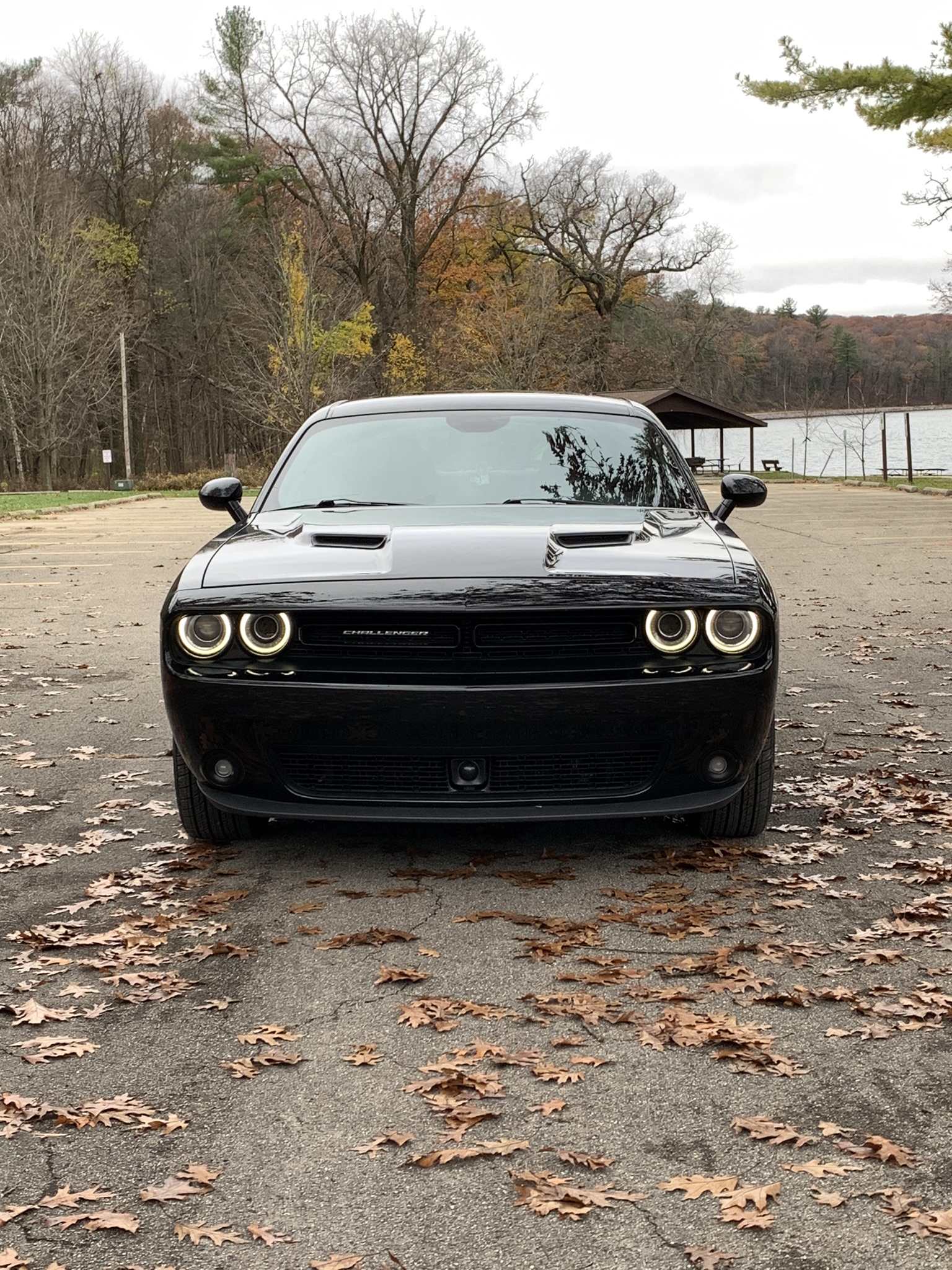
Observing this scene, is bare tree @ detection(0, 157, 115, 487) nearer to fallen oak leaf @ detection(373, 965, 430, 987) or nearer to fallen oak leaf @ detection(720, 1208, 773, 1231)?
fallen oak leaf @ detection(373, 965, 430, 987)

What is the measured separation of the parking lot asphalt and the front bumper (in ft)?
0.96

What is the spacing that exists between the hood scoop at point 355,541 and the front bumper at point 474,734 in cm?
60

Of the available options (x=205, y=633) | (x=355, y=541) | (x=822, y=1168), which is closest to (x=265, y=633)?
(x=205, y=633)

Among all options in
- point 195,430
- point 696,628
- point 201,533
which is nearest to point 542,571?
point 696,628

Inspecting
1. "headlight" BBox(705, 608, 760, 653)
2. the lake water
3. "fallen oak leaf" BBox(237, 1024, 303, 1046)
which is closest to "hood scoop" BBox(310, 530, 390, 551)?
"headlight" BBox(705, 608, 760, 653)

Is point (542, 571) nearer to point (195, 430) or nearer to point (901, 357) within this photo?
point (195, 430)

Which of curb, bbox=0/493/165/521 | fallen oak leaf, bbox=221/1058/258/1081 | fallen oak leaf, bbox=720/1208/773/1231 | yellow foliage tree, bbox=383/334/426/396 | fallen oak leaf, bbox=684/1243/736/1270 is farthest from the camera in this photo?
yellow foliage tree, bbox=383/334/426/396

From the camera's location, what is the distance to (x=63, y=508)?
36156 millimetres

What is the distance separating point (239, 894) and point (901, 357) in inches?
4251

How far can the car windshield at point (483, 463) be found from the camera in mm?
5668

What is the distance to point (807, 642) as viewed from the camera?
10.8 metres

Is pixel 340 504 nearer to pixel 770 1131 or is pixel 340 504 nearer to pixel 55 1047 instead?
pixel 55 1047

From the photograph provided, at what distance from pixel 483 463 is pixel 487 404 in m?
0.57

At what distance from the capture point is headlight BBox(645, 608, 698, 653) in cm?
Answer: 443
